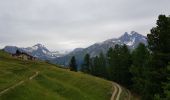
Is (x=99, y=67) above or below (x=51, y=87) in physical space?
above

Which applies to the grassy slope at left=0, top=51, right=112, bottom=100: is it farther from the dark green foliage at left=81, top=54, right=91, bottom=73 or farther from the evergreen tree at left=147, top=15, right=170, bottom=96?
the dark green foliage at left=81, top=54, right=91, bottom=73

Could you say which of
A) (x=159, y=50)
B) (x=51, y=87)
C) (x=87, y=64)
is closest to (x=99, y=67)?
(x=87, y=64)

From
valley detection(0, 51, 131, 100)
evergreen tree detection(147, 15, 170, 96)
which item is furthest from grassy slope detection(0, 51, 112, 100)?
evergreen tree detection(147, 15, 170, 96)

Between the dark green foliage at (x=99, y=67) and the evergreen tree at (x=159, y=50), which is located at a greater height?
the evergreen tree at (x=159, y=50)

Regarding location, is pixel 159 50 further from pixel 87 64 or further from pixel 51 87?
pixel 87 64

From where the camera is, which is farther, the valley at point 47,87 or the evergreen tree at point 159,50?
the valley at point 47,87

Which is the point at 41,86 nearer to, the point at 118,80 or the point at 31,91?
the point at 31,91

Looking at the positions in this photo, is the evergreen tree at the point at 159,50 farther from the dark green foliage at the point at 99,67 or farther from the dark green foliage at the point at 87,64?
the dark green foliage at the point at 87,64

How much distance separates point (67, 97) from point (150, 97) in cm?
2196

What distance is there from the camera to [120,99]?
8762 cm

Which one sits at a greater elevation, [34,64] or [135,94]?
[34,64]

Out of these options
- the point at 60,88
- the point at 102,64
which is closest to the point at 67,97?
the point at 60,88

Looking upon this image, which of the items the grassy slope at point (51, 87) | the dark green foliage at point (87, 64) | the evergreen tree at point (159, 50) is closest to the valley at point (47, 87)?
the grassy slope at point (51, 87)

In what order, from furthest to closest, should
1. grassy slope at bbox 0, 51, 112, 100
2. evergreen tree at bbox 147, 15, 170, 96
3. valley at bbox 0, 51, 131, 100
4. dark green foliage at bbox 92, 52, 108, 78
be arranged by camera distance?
1. dark green foliage at bbox 92, 52, 108, 78
2. grassy slope at bbox 0, 51, 112, 100
3. valley at bbox 0, 51, 131, 100
4. evergreen tree at bbox 147, 15, 170, 96
